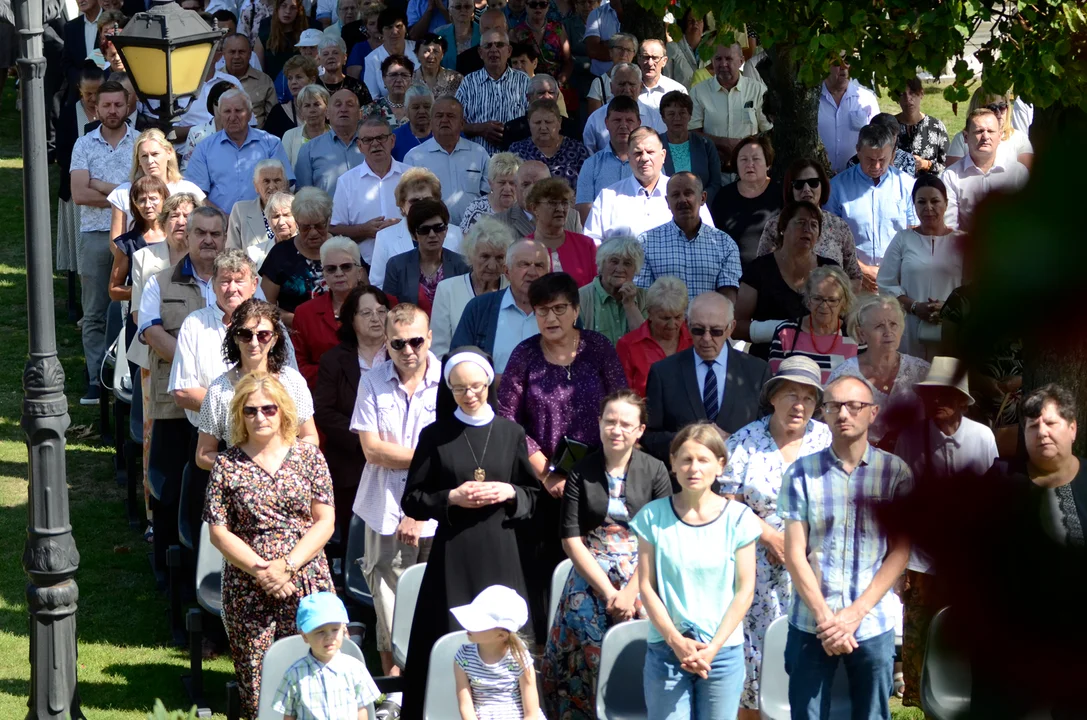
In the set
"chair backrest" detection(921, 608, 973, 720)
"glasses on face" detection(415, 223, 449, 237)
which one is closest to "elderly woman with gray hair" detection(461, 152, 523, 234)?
"glasses on face" detection(415, 223, 449, 237)

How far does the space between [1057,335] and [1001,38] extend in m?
6.85

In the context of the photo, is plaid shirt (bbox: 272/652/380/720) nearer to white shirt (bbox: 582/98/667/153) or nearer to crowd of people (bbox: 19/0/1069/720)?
crowd of people (bbox: 19/0/1069/720)

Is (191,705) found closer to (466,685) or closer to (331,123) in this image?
(466,685)

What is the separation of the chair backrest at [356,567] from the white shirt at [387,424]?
190 mm

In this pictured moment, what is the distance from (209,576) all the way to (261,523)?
3.37ft

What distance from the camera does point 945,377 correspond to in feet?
2.44

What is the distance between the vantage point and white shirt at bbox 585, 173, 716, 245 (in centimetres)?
970

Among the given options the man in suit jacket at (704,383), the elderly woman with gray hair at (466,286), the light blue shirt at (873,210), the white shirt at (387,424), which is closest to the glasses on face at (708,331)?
the man in suit jacket at (704,383)

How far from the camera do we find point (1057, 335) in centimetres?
69

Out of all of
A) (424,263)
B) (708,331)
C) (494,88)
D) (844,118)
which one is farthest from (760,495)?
(494,88)

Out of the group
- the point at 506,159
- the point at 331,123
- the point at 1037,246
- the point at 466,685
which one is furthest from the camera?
the point at 331,123

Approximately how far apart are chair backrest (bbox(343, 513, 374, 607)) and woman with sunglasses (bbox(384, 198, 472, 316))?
1730mm

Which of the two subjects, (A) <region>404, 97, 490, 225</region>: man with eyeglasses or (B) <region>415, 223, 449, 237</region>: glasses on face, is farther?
(A) <region>404, 97, 490, 225</region>: man with eyeglasses

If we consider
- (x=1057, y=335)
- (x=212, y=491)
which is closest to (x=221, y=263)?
(x=212, y=491)
